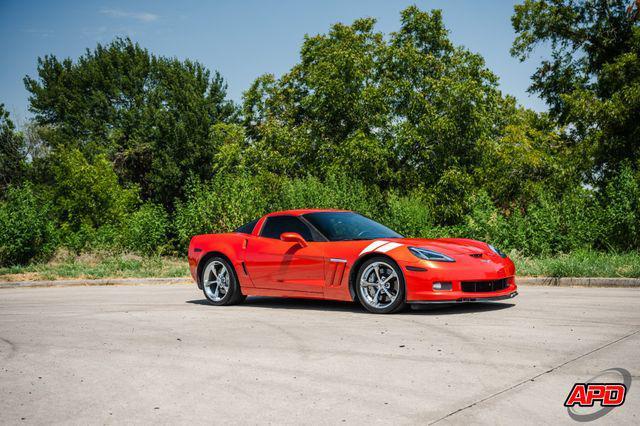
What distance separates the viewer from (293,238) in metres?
9.25

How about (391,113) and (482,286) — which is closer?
(482,286)

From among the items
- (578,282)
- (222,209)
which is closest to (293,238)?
(578,282)

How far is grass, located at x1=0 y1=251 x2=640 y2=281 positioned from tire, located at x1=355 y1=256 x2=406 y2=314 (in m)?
5.34

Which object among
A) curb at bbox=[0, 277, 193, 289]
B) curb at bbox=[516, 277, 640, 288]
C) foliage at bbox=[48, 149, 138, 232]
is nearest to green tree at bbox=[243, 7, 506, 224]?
foliage at bbox=[48, 149, 138, 232]

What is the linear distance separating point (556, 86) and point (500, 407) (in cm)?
3159

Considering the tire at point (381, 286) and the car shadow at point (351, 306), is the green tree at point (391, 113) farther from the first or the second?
the tire at point (381, 286)

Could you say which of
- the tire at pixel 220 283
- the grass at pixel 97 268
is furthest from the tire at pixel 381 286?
the grass at pixel 97 268

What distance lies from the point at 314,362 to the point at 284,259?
381 cm

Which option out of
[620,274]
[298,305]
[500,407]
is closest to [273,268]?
[298,305]

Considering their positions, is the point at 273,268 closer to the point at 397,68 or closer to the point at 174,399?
the point at 174,399

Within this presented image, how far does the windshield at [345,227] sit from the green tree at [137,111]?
1504 inches

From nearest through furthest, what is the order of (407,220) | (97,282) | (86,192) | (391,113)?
(97,282)
(407,220)
(391,113)
(86,192)

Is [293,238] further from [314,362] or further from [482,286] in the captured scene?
[314,362]

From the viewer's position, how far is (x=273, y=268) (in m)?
9.62
